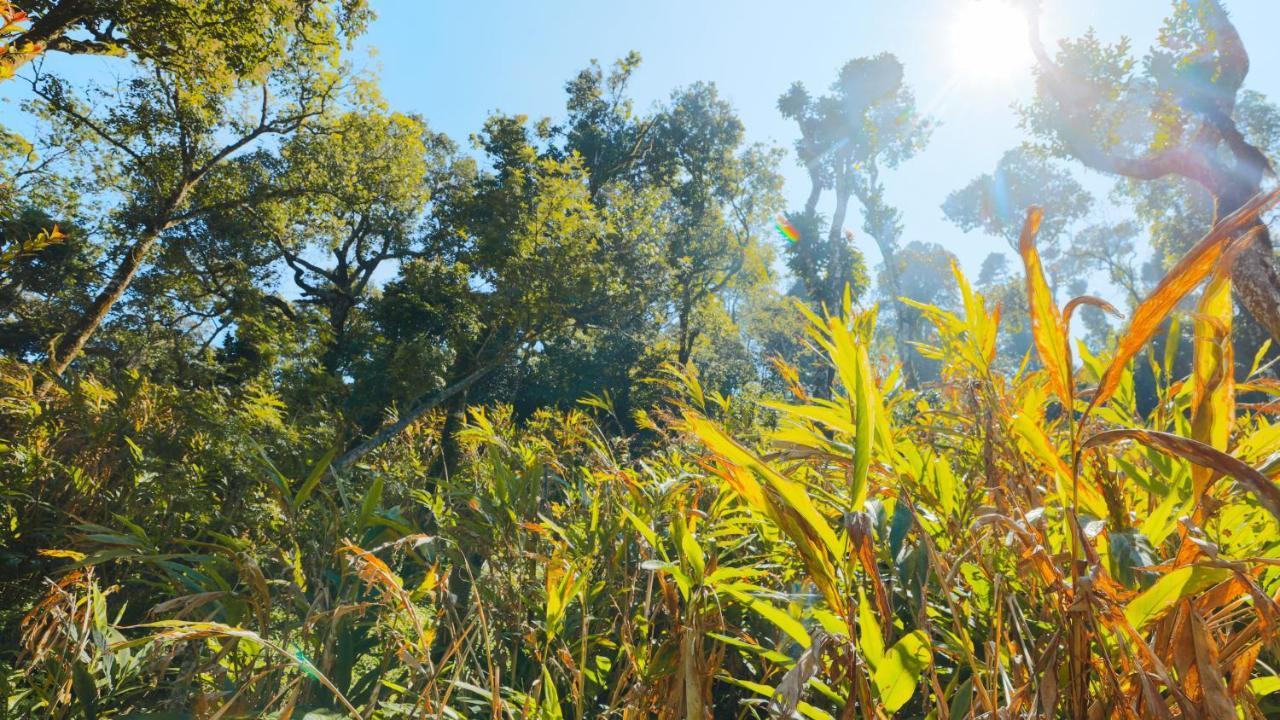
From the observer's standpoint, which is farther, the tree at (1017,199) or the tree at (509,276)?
the tree at (1017,199)

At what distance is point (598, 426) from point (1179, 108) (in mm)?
6227

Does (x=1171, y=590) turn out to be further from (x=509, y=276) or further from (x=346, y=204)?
(x=346, y=204)

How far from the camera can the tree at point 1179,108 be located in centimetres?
457

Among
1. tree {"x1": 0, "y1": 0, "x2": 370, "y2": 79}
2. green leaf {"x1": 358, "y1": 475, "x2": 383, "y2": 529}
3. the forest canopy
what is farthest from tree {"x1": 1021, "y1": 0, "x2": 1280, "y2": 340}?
tree {"x1": 0, "y1": 0, "x2": 370, "y2": 79}

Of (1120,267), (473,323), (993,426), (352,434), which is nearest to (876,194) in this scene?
(1120,267)

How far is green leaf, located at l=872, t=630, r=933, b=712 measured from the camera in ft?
1.71

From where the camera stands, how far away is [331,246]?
38.3ft

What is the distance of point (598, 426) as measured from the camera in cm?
204

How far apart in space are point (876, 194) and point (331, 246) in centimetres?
1596

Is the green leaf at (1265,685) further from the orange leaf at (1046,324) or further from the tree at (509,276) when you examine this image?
the tree at (509,276)

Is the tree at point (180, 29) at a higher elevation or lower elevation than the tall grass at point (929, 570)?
higher

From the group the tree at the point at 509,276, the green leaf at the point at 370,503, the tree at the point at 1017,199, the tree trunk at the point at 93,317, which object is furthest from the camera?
the tree at the point at 1017,199

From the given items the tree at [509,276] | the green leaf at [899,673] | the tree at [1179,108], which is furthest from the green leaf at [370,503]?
the tree at [509,276]

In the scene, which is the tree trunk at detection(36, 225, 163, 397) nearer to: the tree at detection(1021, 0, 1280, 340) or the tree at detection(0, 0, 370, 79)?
the tree at detection(0, 0, 370, 79)
